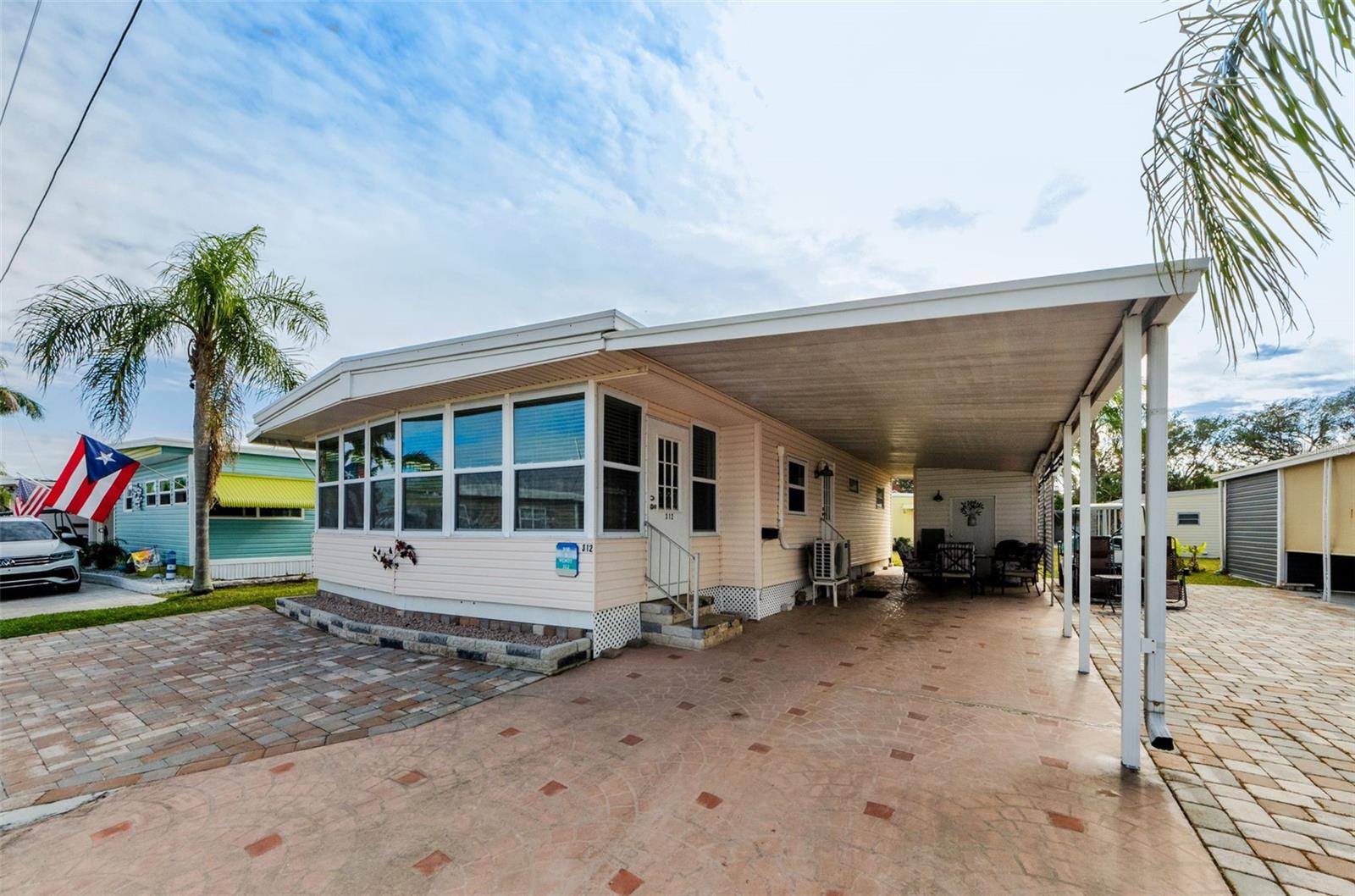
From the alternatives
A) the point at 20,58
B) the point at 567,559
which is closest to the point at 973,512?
the point at 567,559

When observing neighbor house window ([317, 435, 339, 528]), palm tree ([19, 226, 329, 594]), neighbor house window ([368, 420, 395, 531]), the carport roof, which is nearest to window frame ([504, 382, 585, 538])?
the carport roof

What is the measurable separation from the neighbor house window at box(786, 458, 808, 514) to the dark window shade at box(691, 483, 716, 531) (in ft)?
4.88

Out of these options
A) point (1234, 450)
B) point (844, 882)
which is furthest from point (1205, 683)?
point (1234, 450)

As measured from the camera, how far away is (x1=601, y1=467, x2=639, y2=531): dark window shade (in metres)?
5.89

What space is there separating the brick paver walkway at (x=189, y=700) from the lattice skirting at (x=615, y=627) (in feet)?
2.89

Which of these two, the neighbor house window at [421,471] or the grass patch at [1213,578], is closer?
the neighbor house window at [421,471]

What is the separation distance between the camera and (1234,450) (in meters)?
29.8

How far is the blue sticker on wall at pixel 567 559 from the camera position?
18.6ft

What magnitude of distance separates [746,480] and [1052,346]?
4.21 meters

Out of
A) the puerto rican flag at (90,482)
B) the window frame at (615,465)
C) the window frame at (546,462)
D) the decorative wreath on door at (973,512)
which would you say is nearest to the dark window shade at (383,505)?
the window frame at (546,462)

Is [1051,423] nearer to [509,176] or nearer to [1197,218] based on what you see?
[1197,218]

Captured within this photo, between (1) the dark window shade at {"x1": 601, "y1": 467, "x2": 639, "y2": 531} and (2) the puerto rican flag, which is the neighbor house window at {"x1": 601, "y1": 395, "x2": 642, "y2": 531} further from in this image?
(2) the puerto rican flag

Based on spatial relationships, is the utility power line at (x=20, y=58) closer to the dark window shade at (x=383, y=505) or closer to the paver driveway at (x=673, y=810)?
the dark window shade at (x=383, y=505)

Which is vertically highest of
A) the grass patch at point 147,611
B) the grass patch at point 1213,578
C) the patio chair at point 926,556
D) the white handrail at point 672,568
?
the white handrail at point 672,568
